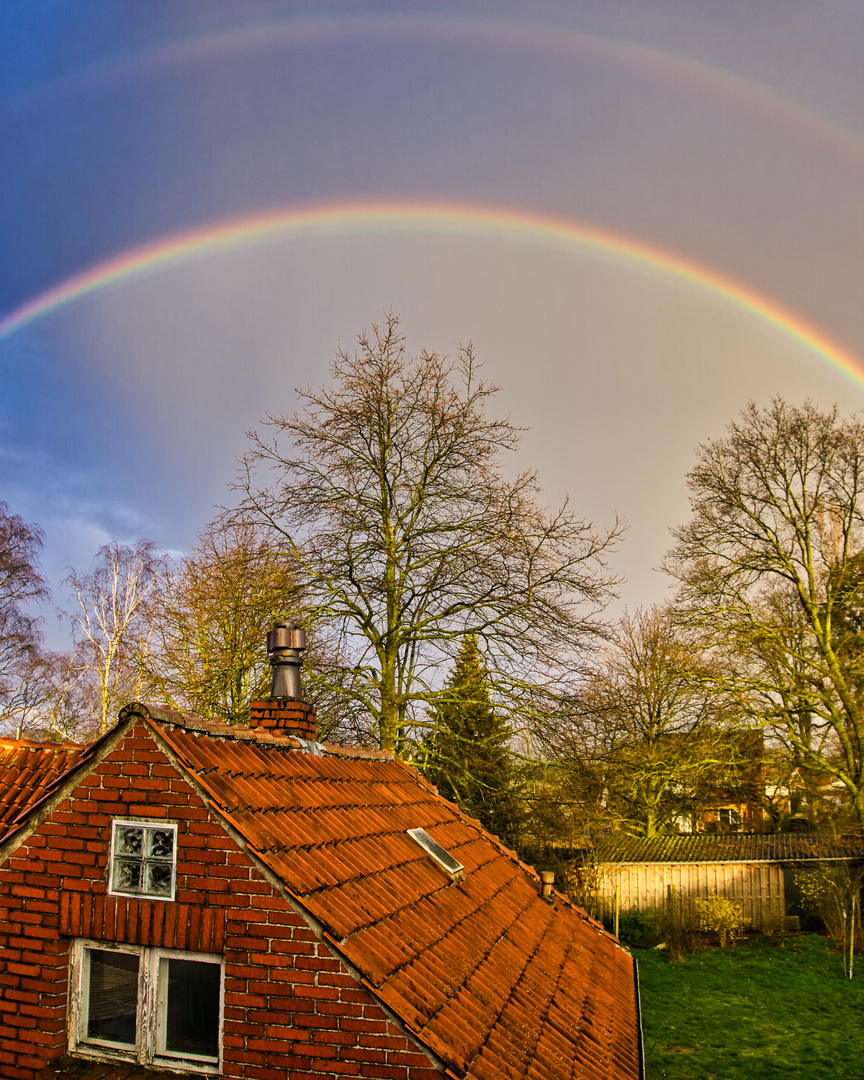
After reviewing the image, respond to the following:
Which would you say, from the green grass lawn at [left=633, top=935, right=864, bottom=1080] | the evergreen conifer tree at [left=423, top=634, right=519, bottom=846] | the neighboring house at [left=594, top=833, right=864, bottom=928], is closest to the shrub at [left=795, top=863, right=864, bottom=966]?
the green grass lawn at [left=633, top=935, right=864, bottom=1080]

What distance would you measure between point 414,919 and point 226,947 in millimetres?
1378

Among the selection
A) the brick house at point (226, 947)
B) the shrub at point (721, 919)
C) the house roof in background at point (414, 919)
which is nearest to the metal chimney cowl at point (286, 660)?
the house roof in background at point (414, 919)

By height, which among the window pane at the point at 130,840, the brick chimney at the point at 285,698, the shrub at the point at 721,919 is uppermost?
the brick chimney at the point at 285,698

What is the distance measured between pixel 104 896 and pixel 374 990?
1894 mm

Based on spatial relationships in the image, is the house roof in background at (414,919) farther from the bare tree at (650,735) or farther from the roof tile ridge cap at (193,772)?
the bare tree at (650,735)

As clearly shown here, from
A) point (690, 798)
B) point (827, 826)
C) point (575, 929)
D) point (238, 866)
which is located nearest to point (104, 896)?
point (238, 866)

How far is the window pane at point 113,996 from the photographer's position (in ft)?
16.7

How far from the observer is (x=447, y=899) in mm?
6422

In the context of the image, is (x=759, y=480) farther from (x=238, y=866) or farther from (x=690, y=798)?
(x=238, y=866)

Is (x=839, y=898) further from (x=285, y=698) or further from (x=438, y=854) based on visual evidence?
(x=285, y=698)

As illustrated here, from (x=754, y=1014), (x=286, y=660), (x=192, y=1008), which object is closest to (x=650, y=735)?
(x=754, y=1014)

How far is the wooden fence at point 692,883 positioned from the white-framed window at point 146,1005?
25727 mm

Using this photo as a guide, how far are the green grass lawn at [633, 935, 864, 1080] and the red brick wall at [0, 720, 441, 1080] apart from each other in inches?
448

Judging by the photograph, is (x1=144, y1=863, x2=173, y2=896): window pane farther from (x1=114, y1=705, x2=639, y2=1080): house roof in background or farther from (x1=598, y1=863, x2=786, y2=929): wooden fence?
(x1=598, y1=863, x2=786, y2=929): wooden fence
